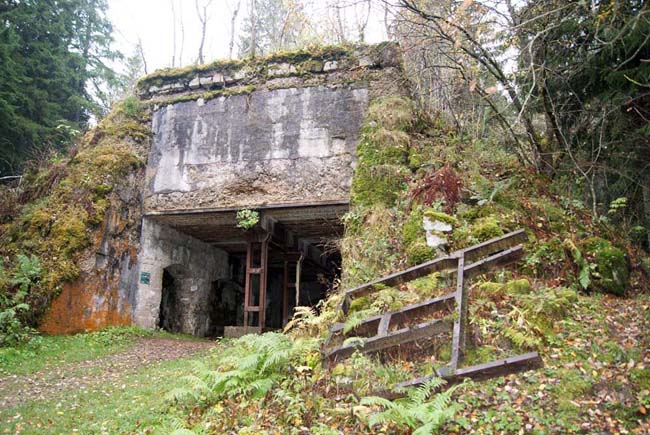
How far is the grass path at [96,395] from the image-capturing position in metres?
5.23

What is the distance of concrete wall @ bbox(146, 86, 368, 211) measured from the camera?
1052cm

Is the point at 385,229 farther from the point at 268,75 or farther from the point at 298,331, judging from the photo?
the point at 268,75

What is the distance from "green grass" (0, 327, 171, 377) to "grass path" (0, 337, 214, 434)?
0.27 metres

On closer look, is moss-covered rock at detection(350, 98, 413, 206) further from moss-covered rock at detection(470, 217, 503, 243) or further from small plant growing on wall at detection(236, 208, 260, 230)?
small plant growing on wall at detection(236, 208, 260, 230)

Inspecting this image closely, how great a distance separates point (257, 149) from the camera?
1100 cm

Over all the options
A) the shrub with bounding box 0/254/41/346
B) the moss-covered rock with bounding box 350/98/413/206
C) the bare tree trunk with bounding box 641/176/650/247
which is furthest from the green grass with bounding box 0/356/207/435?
the bare tree trunk with bounding box 641/176/650/247

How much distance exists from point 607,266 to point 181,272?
10.5 metres

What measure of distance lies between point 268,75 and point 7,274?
273 inches

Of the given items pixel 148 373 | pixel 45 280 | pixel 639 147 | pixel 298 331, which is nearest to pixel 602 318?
pixel 639 147

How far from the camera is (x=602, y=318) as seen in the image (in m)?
5.62

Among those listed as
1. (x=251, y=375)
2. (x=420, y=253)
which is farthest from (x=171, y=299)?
(x=251, y=375)

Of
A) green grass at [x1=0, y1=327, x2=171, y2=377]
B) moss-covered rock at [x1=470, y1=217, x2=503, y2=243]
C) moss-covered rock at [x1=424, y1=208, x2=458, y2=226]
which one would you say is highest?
moss-covered rock at [x1=424, y1=208, x2=458, y2=226]

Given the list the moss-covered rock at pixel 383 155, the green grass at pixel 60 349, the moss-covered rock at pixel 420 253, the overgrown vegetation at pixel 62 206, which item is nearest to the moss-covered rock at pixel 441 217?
the moss-covered rock at pixel 420 253

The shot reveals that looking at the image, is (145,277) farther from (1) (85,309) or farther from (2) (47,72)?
(2) (47,72)
